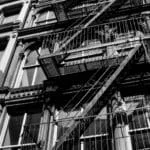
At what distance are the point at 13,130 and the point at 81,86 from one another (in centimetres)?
316

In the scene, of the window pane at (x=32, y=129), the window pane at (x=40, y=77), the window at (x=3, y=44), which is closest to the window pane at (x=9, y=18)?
the window at (x=3, y=44)

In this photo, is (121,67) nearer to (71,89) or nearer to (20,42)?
Result: (71,89)

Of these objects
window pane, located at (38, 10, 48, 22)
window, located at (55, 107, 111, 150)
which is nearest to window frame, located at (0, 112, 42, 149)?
window, located at (55, 107, 111, 150)

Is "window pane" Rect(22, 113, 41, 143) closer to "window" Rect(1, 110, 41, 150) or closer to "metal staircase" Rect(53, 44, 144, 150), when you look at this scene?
"window" Rect(1, 110, 41, 150)

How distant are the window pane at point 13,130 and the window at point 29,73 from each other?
6.28 ft

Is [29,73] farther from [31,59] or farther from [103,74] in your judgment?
[103,74]

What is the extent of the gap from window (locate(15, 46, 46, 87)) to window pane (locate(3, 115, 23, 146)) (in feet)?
6.28

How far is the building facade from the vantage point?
317 inches

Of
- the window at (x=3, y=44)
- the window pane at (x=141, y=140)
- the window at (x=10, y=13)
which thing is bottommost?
the window pane at (x=141, y=140)

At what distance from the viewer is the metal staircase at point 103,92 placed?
7914 mm

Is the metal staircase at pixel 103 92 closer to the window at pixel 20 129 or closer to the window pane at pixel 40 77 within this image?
the window at pixel 20 129

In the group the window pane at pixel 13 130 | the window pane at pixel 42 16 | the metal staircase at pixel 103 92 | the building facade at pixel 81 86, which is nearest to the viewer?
the metal staircase at pixel 103 92

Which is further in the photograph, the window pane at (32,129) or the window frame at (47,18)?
the window frame at (47,18)

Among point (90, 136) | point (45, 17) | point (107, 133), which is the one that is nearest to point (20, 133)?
point (90, 136)
